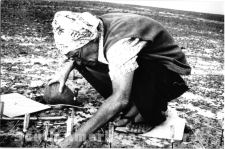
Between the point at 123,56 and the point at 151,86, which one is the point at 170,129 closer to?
the point at 151,86

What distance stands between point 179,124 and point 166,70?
0.45 meters

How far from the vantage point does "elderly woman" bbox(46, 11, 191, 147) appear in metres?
1.69

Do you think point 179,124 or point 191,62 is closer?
point 179,124

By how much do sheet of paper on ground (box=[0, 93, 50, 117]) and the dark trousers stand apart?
45 cm

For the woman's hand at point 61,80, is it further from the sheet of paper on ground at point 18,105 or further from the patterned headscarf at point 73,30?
the patterned headscarf at point 73,30

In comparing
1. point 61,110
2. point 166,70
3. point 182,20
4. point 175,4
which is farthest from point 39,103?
point 182,20

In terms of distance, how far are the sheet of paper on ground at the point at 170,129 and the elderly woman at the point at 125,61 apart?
49mm

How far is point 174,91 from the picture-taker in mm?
2129

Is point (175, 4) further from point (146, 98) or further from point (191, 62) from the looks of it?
point (191, 62)

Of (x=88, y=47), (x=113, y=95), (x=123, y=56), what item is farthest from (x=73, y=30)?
(x=113, y=95)

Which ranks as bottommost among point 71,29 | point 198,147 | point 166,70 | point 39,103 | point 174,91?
point 198,147

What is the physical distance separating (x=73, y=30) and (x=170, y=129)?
36.8 inches

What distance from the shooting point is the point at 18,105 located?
7.45 feet

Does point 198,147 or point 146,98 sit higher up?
point 146,98
